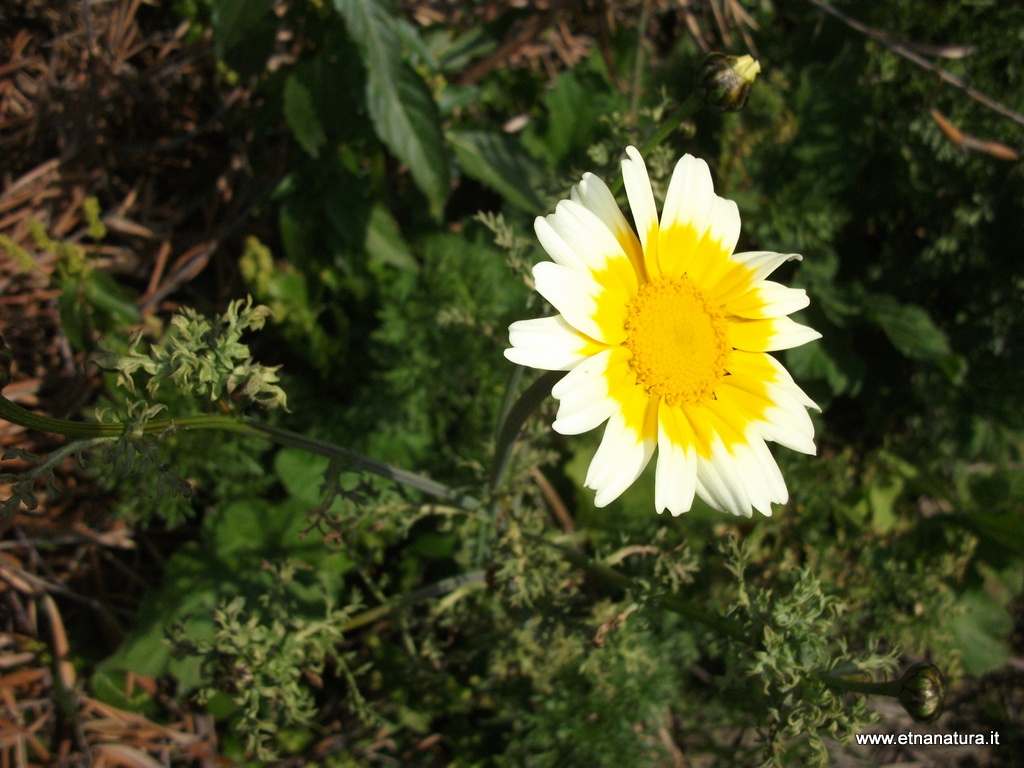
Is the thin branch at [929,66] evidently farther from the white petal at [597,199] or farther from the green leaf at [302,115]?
the white petal at [597,199]

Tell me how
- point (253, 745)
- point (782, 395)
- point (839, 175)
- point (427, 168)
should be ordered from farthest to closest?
point (839, 175) → point (427, 168) → point (253, 745) → point (782, 395)

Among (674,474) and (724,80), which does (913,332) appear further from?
(674,474)

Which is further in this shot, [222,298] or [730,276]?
[222,298]

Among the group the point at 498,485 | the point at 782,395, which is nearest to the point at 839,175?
the point at 782,395

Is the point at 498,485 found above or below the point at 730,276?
below

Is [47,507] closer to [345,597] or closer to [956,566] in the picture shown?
[345,597]

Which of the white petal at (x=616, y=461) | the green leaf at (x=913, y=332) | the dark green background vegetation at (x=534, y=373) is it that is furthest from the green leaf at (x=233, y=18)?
the green leaf at (x=913, y=332)

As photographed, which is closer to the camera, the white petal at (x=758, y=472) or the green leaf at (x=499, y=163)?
the white petal at (x=758, y=472)

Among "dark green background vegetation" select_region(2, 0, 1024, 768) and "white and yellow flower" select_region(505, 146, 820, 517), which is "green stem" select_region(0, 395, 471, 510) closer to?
"dark green background vegetation" select_region(2, 0, 1024, 768)
